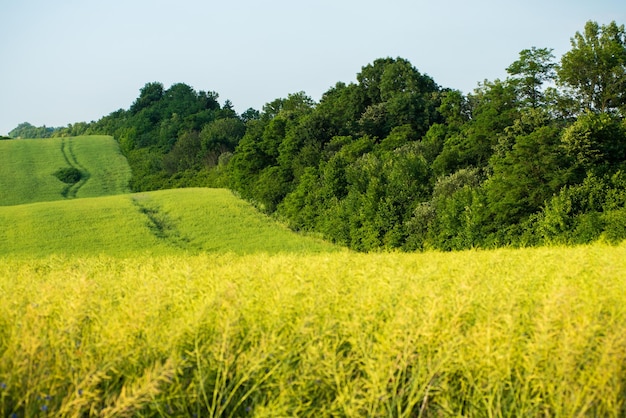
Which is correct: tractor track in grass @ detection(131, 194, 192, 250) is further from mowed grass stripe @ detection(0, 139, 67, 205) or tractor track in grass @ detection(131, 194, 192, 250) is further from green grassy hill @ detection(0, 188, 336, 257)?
mowed grass stripe @ detection(0, 139, 67, 205)

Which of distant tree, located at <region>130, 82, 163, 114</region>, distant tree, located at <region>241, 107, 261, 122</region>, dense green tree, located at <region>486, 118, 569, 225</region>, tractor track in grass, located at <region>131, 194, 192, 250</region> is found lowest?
tractor track in grass, located at <region>131, 194, 192, 250</region>

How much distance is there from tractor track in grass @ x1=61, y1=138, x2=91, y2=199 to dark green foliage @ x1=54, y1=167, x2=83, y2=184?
15.9 inches

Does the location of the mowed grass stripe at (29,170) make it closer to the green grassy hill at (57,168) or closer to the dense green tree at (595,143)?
the green grassy hill at (57,168)

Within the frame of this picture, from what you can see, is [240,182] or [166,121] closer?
[240,182]

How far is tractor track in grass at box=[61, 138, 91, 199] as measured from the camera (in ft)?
219

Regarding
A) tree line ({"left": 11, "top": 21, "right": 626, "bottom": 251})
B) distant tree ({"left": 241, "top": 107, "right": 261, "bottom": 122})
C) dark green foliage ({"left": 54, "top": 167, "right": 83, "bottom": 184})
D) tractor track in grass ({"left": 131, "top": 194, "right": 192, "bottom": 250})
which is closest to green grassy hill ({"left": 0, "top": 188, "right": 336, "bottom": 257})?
tractor track in grass ({"left": 131, "top": 194, "right": 192, "bottom": 250})

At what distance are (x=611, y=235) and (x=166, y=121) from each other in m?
72.5

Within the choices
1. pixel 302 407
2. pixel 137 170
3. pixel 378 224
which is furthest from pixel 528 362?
pixel 137 170

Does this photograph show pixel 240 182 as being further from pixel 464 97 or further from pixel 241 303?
pixel 241 303

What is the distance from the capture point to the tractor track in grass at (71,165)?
219 ft

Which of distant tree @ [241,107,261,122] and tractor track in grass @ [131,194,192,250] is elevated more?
distant tree @ [241,107,261,122]

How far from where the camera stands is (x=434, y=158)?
2164 inches

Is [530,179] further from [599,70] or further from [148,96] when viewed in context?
[148,96]

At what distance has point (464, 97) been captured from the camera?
66.2 meters
